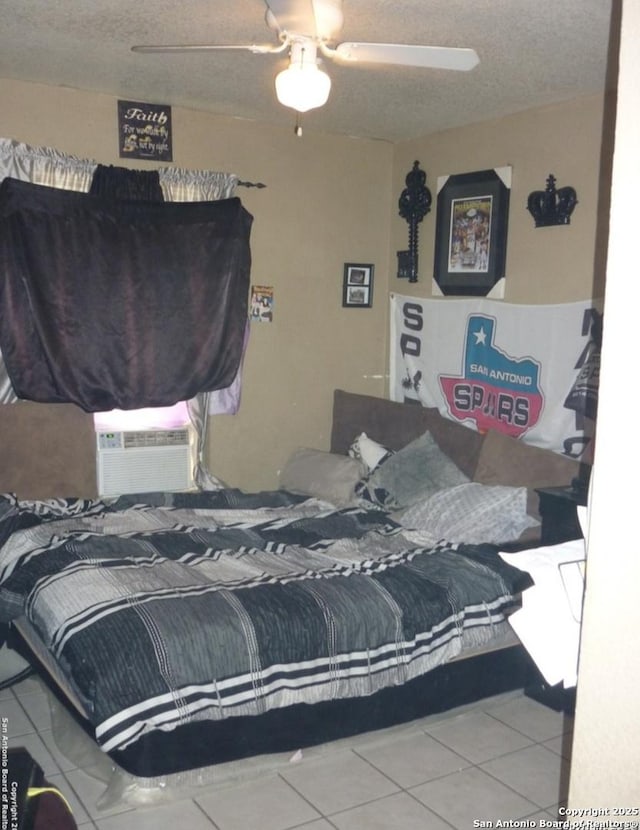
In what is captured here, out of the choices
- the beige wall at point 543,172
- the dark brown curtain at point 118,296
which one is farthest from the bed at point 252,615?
the beige wall at point 543,172

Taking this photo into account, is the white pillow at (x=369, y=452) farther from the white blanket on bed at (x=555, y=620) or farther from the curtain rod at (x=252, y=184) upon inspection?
the white blanket on bed at (x=555, y=620)

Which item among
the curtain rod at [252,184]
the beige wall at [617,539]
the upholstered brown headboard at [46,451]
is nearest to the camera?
the beige wall at [617,539]

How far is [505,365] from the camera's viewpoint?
4352mm

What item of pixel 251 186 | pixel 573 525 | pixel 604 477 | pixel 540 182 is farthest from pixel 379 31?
pixel 604 477

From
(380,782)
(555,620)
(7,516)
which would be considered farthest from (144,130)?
(555,620)

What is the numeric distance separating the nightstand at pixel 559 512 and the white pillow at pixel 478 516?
3.5 inches

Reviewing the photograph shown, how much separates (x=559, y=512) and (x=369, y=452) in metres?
1.37

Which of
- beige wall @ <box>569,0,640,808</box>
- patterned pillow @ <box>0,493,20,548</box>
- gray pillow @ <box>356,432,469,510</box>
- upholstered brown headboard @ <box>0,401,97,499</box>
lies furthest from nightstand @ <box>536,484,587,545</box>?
beige wall @ <box>569,0,640,808</box>

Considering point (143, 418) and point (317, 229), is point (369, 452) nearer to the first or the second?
point (143, 418)

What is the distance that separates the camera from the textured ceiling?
2.86 m

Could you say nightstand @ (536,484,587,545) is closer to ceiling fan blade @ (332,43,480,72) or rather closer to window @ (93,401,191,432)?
ceiling fan blade @ (332,43,480,72)

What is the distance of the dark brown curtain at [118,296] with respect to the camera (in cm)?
405

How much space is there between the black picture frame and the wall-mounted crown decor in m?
0.24

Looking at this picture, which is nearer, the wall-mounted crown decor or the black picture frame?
the wall-mounted crown decor
